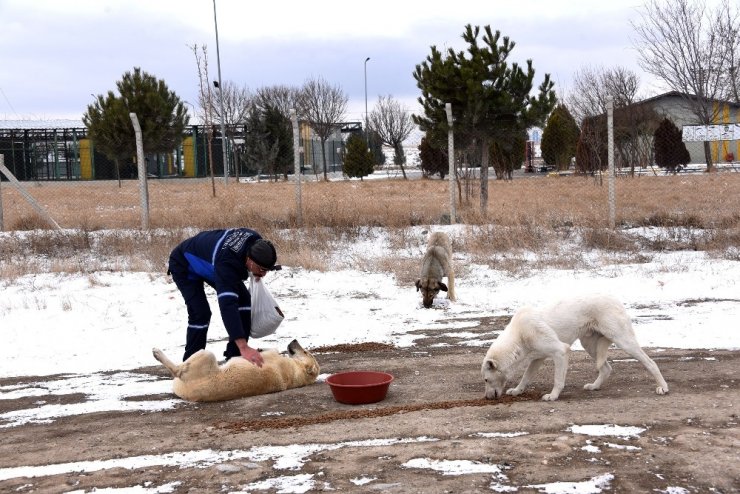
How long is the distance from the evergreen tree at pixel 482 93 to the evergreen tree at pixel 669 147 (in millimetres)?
24285

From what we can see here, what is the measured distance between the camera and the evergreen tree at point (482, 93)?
1734cm

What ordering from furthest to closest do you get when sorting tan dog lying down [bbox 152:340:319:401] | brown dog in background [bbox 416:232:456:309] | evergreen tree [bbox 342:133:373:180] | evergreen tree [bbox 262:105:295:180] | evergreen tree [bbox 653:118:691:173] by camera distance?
evergreen tree [bbox 342:133:373:180] → evergreen tree [bbox 262:105:295:180] → evergreen tree [bbox 653:118:691:173] → brown dog in background [bbox 416:232:456:309] → tan dog lying down [bbox 152:340:319:401]

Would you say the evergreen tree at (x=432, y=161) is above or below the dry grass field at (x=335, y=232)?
above

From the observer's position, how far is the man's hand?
6.61 meters

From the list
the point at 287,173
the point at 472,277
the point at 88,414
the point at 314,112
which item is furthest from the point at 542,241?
the point at 314,112

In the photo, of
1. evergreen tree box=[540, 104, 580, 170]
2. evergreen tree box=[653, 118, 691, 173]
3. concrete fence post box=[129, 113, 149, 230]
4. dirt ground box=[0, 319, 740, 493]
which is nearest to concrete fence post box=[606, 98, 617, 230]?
dirt ground box=[0, 319, 740, 493]

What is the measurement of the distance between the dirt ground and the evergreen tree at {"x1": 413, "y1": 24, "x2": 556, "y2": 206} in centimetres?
1072

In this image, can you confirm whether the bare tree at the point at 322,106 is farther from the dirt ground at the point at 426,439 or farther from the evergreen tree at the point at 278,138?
the dirt ground at the point at 426,439

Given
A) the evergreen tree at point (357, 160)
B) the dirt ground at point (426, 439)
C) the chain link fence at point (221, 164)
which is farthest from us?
the evergreen tree at point (357, 160)

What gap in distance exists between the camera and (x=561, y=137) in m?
48.0

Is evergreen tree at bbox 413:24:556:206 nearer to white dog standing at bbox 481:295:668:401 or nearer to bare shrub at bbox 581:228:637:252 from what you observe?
bare shrub at bbox 581:228:637:252

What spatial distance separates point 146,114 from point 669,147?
28256mm

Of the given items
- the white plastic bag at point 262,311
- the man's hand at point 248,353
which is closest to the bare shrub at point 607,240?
the white plastic bag at point 262,311

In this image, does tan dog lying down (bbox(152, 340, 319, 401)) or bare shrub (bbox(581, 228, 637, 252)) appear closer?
tan dog lying down (bbox(152, 340, 319, 401))
